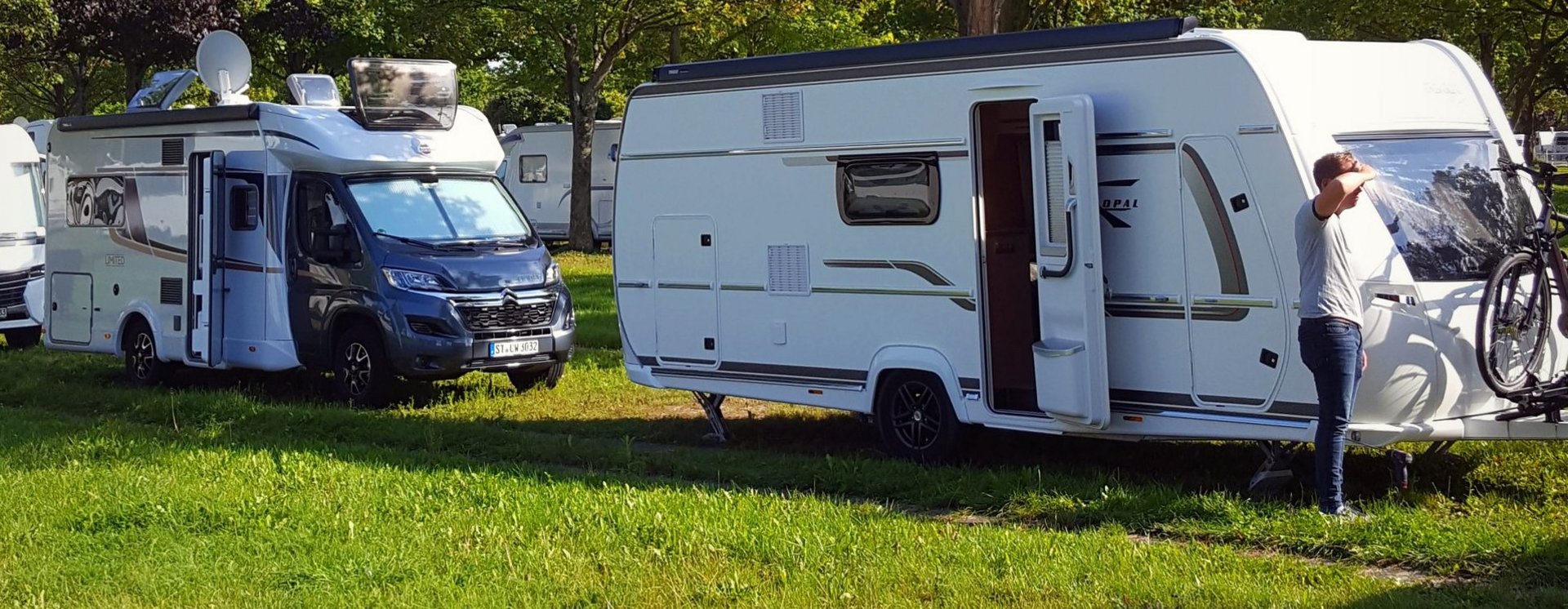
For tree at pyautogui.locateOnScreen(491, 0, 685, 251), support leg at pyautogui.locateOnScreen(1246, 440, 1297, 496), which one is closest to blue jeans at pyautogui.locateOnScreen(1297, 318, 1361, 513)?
support leg at pyautogui.locateOnScreen(1246, 440, 1297, 496)

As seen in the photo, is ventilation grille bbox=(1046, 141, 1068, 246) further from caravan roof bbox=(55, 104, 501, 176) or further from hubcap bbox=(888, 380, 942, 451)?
caravan roof bbox=(55, 104, 501, 176)

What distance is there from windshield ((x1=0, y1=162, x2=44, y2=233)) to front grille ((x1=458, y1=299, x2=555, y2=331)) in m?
8.41

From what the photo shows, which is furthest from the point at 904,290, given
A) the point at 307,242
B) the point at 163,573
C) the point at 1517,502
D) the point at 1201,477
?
the point at 307,242

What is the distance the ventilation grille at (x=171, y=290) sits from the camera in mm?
14523

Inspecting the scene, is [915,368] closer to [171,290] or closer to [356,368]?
[356,368]

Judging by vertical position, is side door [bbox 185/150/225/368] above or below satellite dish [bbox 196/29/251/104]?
below

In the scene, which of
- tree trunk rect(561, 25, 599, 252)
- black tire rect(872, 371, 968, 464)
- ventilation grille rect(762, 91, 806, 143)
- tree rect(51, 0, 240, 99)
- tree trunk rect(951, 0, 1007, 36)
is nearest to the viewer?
black tire rect(872, 371, 968, 464)

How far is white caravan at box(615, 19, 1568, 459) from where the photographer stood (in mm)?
8250

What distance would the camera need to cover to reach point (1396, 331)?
8.06m

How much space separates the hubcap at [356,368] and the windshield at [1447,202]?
8126 mm

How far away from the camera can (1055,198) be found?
912 centimetres

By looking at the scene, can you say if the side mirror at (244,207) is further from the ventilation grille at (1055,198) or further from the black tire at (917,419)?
the ventilation grille at (1055,198)

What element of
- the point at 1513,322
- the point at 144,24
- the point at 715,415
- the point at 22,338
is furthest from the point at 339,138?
the point at 144,24

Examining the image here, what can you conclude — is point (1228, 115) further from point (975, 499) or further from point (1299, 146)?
point (975, 499)
